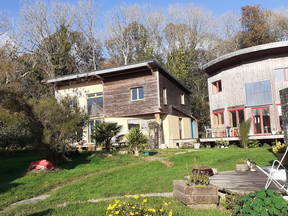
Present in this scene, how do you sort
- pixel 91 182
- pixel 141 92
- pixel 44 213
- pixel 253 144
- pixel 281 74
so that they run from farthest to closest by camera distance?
pixel 141 92 < pixel 281 74 < pixel 253 144 < pixel 91 182 < pixel 44 213

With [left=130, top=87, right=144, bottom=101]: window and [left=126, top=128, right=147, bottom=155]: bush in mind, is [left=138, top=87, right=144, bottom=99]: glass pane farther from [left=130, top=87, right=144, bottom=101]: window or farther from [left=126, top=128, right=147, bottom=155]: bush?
[left=126, top=128, right=147, bottom=155]: bush

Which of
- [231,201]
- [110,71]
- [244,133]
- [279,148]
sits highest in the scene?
[110,71]

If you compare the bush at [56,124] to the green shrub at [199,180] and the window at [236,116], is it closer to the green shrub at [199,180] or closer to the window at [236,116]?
the green shrub at [199,180]

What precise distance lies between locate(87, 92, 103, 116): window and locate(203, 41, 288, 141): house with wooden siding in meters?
8.99

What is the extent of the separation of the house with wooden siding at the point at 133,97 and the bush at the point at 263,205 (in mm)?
15431

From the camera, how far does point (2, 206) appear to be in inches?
265

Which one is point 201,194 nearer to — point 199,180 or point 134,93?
point 199,180

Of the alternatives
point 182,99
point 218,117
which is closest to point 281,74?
point 218,117

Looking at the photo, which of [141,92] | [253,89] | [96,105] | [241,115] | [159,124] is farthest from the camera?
[96,105]

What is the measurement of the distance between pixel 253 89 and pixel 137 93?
8.14 meters

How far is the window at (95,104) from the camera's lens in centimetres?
2211

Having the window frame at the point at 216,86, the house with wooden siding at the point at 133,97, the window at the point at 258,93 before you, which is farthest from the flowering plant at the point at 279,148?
the window frame at the point at 216,86

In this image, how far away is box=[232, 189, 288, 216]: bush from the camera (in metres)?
3.78

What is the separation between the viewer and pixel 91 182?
902 centimetres
